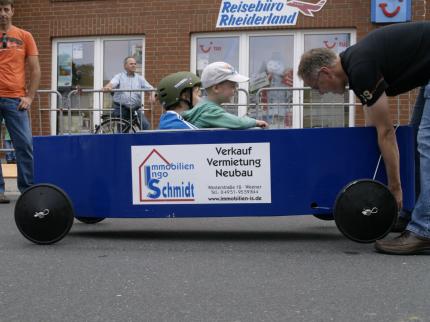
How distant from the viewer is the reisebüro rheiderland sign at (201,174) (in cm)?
464

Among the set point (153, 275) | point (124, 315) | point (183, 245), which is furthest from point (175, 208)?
point (124, 315)

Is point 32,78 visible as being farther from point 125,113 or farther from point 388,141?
point 388,141

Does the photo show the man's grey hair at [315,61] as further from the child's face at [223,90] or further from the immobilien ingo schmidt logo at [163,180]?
the immobilien ingo schmidt logo at [163,180]

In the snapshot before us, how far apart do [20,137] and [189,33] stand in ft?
19.6

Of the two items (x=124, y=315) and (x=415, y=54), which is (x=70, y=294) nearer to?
(x=124, y=315)

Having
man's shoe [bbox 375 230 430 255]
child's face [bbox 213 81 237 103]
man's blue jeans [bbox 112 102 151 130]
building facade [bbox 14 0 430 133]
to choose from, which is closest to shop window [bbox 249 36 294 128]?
building facade [bbox 14 0 430 133]

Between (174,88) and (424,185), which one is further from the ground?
(174,88)

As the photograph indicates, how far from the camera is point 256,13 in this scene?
40.5 feet

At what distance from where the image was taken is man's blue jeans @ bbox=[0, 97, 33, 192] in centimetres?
709

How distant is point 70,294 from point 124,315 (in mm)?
488

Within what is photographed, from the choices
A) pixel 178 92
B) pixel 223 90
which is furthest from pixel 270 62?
pixel 223 90

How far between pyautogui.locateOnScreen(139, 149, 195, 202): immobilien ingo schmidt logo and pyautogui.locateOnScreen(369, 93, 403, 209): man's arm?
127cm

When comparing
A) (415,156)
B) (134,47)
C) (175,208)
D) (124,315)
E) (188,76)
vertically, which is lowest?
(124,315)

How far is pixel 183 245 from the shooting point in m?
4.72
